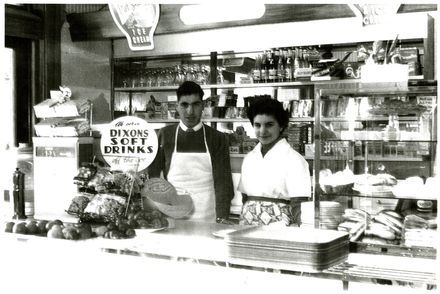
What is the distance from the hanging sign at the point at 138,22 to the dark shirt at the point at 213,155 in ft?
3.75

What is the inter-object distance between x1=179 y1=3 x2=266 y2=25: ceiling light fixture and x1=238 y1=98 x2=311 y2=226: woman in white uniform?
1530mm

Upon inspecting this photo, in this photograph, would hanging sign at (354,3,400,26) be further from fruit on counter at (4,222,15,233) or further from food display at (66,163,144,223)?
fruit on counter at (4,222,15,233)

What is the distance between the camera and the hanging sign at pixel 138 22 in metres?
4.61

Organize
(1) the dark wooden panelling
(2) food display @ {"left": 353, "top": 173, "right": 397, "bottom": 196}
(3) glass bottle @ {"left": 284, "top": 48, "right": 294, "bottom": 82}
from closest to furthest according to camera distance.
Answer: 1. (2) food display @ {"left": 353, "top": 173, "right": 397, "bottom": 196}
2. (1) the dark wooden panelling
3. (3) glass bottle @ {"left": 284, "top": 48, "right": 294, "bottom": 82}

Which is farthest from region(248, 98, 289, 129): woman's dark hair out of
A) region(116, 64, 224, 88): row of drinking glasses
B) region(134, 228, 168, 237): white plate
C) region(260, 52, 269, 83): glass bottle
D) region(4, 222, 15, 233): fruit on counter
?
region(116, 64, 224, 88): row of drinking glasses

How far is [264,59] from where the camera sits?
5.37 metres

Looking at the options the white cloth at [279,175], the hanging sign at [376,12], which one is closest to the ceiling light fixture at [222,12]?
the hanging sign at [376,12]

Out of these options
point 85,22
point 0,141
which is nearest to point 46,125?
point 0,141

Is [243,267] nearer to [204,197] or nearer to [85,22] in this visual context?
[204,197]

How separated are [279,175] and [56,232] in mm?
1368

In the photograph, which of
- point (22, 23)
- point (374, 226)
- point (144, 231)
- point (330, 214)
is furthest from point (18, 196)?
point (22, 23)

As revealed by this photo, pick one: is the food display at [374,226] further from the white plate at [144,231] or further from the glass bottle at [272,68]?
the glass bottle at [272,68]

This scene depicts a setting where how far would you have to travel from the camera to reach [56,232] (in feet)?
7.88

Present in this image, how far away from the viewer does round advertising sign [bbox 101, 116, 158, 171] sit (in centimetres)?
325
